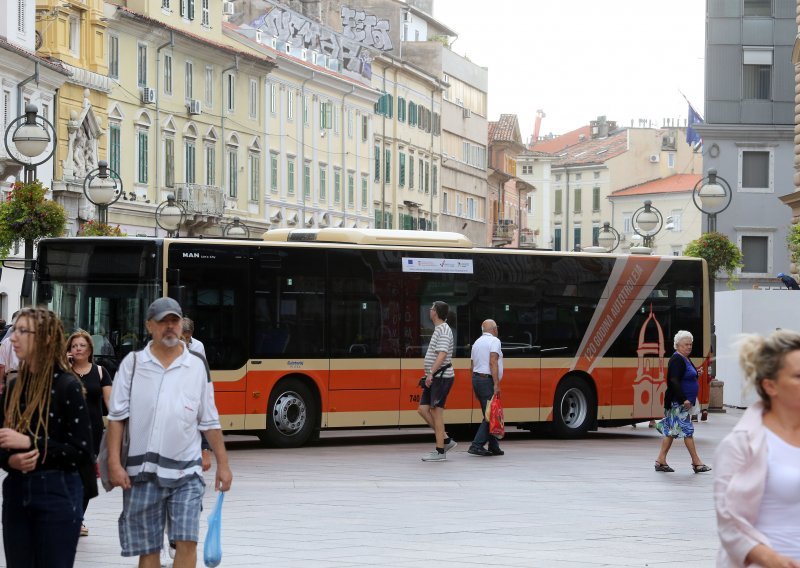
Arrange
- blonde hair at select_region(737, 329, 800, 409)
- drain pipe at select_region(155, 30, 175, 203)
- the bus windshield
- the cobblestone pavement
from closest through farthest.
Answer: blonde hair at select_region(737, 329, 800, 409)
the cobblestone pavement
the bus windshield
drain pipe at select_region(155, 30, 175, 203)

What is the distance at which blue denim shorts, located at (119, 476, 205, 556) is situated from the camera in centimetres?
899

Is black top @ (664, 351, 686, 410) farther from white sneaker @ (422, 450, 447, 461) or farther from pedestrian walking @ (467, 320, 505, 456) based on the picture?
white sneaker @ (422, 450, 447, 461)

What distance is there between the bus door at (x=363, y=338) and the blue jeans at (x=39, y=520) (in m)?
17.7

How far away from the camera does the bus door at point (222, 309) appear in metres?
24.0

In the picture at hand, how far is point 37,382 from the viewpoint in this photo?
7859mm

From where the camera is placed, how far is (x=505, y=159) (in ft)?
390

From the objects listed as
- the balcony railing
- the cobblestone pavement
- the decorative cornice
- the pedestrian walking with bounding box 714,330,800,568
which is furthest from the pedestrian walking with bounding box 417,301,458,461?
the balcony railing

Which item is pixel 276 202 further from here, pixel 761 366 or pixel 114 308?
pixel 761 366

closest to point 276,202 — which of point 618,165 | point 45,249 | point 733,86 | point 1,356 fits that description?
point 733,86

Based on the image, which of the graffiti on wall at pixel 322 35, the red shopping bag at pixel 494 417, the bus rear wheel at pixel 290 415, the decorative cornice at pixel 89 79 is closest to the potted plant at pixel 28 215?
the bus rear wheel at pixel 290 415

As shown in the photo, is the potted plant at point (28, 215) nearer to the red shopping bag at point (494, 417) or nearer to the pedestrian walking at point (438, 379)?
the red shopping bag at point (494, 417)

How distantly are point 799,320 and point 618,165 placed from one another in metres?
109

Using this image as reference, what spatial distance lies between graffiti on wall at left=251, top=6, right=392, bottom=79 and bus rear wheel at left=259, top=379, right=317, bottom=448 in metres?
48.5

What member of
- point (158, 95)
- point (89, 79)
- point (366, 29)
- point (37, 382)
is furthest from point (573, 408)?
point (366, 29)
